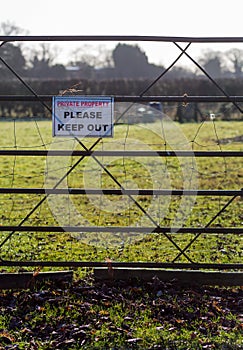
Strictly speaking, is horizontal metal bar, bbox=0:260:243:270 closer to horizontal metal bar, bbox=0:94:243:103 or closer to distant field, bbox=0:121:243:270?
distant field, bbox=0:121:243:270

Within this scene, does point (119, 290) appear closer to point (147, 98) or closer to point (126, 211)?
point (147, 98)

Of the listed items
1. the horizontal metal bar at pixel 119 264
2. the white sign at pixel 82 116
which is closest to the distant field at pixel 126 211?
the white sign at pixel 82 116

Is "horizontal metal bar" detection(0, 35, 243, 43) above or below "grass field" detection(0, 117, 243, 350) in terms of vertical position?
above

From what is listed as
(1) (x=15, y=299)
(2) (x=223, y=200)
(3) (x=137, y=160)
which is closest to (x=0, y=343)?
(1) (x=15, y=299)

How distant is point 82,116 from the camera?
537cm

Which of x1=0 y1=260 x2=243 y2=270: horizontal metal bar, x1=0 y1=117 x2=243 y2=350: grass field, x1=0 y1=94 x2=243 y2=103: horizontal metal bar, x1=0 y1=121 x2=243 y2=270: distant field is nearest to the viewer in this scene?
x1=0 y1=117 x2=243 y2=350: grass field

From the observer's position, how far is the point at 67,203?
9.59m

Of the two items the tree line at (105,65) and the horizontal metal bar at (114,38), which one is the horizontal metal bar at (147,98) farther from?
the tree line at (105,65)

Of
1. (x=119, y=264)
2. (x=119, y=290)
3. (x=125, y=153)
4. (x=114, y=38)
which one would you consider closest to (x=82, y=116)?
(x=125, y=153)

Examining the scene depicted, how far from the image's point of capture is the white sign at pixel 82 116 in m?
5.32

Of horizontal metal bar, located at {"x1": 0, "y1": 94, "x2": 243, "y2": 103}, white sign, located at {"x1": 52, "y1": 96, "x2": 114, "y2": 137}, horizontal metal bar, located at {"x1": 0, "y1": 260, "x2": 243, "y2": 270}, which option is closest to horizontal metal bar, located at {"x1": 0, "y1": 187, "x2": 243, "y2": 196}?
white sign, located at {"x1": 52, "y1": 96, "x2": 114, "y2": 137}

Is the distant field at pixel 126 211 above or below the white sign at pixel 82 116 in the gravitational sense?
below

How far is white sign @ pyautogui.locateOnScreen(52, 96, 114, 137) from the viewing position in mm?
5320

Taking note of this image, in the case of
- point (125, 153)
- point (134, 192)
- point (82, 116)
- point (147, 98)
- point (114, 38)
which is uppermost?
point (114, 38)
